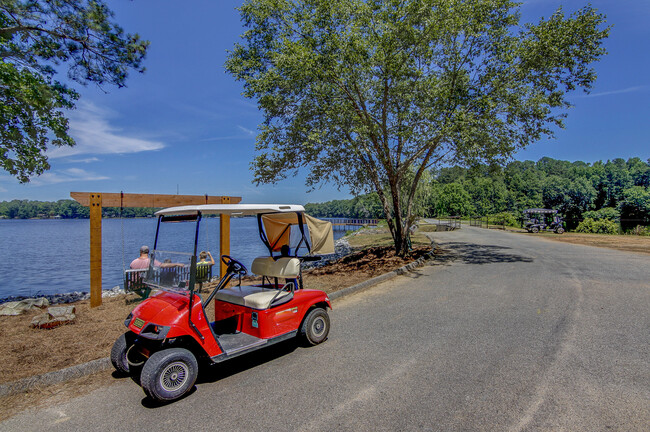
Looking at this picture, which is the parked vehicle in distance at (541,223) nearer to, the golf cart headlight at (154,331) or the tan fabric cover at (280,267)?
the tan fabric cover at (280,267)

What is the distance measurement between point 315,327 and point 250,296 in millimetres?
1158

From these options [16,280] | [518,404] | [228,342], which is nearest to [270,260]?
[228,342]

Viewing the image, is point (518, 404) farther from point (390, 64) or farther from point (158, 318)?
point (390, 64)

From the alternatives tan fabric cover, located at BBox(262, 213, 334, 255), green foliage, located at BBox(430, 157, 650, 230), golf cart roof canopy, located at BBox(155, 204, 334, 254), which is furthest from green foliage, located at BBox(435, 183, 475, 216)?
tan fabric cover, located at BBox(262, 213, 334, 255)

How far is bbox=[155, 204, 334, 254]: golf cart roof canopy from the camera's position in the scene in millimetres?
4414

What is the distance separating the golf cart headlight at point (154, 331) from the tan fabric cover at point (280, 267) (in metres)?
1.80

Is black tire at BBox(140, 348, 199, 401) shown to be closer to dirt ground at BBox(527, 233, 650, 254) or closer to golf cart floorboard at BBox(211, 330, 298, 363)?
golf cart floorboard at BBox(211, 330, 298, 363)

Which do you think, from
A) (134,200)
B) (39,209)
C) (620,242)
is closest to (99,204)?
(134,200)

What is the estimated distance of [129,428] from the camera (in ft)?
10.3

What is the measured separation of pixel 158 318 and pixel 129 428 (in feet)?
3.43

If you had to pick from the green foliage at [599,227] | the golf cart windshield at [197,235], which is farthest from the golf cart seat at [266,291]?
the green foliage at [599,227]

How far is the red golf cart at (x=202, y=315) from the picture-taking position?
3.65 meters

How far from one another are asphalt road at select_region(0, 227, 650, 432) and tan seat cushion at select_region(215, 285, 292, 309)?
0.83m

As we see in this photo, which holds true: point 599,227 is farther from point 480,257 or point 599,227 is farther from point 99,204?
point 99,204
